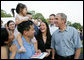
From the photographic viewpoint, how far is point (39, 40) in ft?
12.9

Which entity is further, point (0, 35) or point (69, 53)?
point (69, 53)

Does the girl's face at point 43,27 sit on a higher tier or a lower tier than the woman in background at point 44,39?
higher

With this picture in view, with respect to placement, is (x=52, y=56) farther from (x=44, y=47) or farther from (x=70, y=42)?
(x=70, y=42)

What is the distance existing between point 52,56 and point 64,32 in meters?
0.66

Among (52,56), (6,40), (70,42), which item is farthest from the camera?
(52,56)

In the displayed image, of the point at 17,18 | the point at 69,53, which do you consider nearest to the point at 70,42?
the point at 69,53

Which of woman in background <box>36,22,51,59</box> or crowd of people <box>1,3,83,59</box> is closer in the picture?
crowd of people <box>1,3,83,59</box>

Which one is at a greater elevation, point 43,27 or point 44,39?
point 43,27

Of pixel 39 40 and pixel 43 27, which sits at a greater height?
pixel 43 27

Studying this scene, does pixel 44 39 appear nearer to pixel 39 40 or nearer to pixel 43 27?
pixel 39 40

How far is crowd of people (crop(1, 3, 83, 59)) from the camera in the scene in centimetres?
265

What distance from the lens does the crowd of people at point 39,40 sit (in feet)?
8.69

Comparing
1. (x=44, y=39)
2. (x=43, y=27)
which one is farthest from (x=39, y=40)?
(x=43, y=27)

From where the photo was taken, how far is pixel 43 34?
4.03 metres
